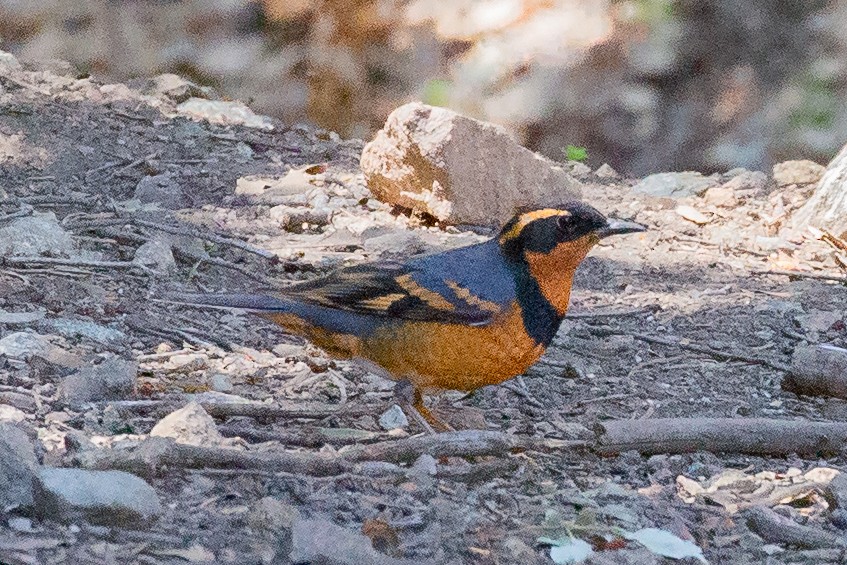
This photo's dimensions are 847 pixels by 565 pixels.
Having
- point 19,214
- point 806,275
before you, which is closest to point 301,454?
point 19,214

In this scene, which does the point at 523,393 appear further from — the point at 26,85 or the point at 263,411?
the point at 26,85

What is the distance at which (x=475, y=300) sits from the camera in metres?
3.48

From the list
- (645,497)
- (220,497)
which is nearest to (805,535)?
(645,497)

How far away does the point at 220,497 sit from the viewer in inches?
105

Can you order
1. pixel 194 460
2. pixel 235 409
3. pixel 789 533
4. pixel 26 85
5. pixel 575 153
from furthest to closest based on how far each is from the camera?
pixel 575 153 < pixel 26 85 < pixel 235 409 < pixel 789 533 < pixel 194 460

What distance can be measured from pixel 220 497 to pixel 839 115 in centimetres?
617

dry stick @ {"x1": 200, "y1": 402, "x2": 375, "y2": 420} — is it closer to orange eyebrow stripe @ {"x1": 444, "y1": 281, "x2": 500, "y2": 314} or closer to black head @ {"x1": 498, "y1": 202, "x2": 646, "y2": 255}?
orange eyebrow stripe @ {"x1": 444, "y1": 281, "x2": 500, "y2": 314}

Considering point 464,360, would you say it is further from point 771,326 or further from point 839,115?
point 839,115

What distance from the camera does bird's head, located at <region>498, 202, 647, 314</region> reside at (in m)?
3.56

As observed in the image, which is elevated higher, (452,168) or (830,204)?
(452,168)

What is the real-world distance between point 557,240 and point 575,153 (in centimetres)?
437

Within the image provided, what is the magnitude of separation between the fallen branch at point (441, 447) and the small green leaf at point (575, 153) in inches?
186

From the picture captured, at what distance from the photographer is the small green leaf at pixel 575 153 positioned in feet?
25.6

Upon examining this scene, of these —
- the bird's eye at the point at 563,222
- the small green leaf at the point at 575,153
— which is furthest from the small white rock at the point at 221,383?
the small green leaf at the point at 575,153
